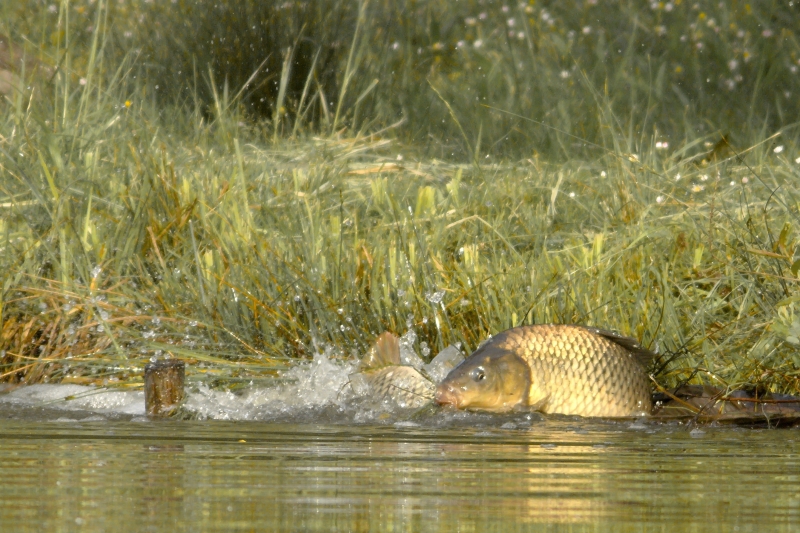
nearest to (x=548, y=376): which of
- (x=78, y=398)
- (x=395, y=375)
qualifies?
(x=395, y=375)

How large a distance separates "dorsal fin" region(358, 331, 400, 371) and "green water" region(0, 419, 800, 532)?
528 millimetres

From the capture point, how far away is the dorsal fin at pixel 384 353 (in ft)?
15.3

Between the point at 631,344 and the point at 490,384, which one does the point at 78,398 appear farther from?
the point at 631,344

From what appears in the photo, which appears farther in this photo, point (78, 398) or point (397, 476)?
point (78, 398)

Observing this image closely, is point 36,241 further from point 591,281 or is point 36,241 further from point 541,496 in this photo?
point 541,496

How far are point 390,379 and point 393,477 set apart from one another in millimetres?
1613

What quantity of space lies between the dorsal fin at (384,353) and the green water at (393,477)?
20.8 inches

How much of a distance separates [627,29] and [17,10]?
5.29 metres

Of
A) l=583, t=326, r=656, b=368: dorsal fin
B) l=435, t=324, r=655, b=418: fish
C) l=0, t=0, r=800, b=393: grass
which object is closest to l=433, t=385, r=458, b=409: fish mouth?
l=435, t=324, r=655, b=418: fish

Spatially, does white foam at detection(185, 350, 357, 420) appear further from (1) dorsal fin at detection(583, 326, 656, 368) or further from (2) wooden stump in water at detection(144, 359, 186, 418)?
(1) dorsal fin at detection(583, 326, 656, 368)

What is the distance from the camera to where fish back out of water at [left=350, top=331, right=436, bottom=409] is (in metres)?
4.53

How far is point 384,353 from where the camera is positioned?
467cm

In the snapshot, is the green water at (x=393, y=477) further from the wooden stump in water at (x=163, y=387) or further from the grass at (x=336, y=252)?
the grass at (x=336, y=252)

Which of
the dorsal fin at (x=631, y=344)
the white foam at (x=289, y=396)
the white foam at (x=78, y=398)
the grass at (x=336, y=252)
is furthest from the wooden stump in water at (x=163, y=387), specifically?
the dorsal fin at (x=631, y=344)
